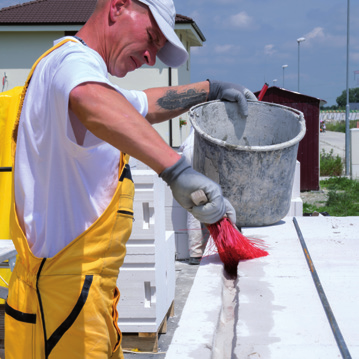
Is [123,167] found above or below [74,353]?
above

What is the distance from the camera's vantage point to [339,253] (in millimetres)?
3225

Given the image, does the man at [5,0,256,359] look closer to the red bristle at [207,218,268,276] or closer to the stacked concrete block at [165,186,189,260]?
the red bristle at [207,218,268,276]

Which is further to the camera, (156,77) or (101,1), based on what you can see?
(156,77)

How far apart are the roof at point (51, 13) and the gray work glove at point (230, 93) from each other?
12.4m

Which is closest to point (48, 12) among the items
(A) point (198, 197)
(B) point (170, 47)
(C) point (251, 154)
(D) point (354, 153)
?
(D) point (354, 153)

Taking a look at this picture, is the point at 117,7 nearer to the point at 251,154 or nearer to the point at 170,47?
the point at 170,47

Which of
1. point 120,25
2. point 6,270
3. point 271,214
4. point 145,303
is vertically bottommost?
point 145,303

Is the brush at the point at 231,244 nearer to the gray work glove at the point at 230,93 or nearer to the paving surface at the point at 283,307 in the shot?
the paving surface at the point at 283,307

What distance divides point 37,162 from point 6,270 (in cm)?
219

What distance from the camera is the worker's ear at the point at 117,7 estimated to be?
1.74 metres

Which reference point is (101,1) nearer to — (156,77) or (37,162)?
(37,162)

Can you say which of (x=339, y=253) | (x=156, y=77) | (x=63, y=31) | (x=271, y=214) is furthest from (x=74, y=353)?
(x=63, y=31)

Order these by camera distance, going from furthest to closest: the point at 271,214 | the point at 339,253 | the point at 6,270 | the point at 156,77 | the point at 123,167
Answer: the point at 156,77 < the point at 271,214 < the point at 6,270 < the point at 339,253 < the point at 123,167

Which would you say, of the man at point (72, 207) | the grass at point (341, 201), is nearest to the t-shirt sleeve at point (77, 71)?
the man at point (72, 207)
